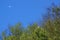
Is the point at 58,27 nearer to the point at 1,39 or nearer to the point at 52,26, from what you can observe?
Result: the point at 52,26

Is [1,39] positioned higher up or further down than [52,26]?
higher up

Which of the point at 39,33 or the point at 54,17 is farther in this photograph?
the point at 39,33

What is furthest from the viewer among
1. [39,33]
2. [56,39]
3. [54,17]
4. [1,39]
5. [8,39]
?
[1,39]

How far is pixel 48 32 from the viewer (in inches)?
410

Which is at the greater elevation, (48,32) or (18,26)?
Result: (18,26)

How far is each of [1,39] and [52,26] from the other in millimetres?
13923

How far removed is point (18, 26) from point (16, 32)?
4.32ft

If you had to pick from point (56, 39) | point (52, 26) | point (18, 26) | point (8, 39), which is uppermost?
point (18, 26)

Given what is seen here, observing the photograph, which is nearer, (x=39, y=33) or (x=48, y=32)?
(x=48, y=32)

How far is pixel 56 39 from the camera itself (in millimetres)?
9750

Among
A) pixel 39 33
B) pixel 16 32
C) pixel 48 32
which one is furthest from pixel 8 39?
pixel 48 32

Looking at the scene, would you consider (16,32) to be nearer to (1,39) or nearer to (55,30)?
(1,39)

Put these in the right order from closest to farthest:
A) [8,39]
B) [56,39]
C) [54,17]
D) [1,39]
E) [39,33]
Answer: [56,39] → [54,17] → [39,33] → [8,39] → [1,39]

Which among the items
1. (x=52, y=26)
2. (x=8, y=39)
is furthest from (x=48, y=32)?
(x=8, y=39)
